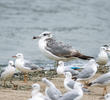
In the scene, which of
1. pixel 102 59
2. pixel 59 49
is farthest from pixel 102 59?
pixel 59 49

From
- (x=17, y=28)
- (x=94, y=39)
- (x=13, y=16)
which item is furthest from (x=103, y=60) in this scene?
(x=13, y=16)

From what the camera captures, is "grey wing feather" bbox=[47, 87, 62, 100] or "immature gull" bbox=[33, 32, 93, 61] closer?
"grey wing feather" bbox=[47, 87, 62, 100]

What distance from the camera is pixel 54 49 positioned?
13.4 metres

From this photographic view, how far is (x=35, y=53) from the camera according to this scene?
17.9m

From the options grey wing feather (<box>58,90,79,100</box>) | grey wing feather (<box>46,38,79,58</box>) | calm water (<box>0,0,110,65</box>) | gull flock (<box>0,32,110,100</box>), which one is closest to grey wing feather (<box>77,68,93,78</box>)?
gull flock (<box>0,32,110,100</box>)

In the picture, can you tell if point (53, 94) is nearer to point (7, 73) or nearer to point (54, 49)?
point (7, 73)

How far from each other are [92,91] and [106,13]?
782 inches

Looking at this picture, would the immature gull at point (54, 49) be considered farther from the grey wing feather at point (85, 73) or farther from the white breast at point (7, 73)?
the grey wing feather at point (85, 73)

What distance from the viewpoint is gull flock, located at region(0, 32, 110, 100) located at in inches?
325

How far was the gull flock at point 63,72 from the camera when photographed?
8.27m

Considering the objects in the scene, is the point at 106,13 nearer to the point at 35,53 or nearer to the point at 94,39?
the point at 94,39

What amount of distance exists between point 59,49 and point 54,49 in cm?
15

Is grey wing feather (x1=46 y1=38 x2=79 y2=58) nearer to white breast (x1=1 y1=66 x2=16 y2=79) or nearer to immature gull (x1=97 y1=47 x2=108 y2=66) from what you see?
immature gull (x1=97 y1=47 x2=108 y2=66)

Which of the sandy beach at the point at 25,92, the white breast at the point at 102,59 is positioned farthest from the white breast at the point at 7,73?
the white breast at the point at 102,59
